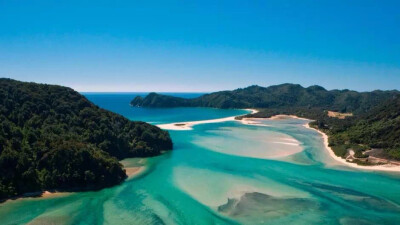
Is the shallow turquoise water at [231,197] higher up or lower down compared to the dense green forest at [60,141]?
lower down

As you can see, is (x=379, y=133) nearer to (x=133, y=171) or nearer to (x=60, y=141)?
(x=133, y=171)

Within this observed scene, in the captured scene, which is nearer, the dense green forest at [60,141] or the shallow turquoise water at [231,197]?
the shallow turquoise water at [231,197]

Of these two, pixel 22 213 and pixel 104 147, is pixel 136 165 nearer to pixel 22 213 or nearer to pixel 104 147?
pixel 104 147

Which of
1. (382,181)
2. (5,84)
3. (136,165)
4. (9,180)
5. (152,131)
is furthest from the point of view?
(152,131)

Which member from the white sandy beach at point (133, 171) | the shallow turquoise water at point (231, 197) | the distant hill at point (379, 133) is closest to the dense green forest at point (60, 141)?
the white sandy beach at point (133, 171)

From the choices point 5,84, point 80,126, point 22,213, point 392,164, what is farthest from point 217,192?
point 5,84

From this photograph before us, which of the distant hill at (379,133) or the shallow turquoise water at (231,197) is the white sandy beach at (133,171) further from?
the distant hill at (379,133)
